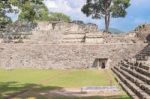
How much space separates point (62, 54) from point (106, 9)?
23592 mm

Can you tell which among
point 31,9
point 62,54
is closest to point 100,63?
point 62,54

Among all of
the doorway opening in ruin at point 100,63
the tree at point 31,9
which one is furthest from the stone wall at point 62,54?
the tree at point 31,9

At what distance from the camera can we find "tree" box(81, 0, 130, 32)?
6419 cm

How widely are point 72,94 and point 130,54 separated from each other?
21.3 metres

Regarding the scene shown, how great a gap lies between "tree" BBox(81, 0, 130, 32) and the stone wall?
21.0 m

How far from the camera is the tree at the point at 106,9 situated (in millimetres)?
64188

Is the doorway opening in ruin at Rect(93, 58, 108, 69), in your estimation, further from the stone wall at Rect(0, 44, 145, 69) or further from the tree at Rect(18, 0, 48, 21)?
the tree at Rect(18, 0, 48, 21)

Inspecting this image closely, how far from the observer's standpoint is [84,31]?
50.6m

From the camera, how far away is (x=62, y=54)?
142 feet

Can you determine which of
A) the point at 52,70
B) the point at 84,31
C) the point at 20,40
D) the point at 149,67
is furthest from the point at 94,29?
the point at 149,67

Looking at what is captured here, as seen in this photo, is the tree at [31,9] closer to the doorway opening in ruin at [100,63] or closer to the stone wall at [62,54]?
the stone wall at [62,54]

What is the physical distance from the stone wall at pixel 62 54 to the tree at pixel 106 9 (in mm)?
21024

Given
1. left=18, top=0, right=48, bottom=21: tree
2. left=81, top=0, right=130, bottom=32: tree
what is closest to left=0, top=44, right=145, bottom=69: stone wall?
left=18, top=0, right=48, bottom=21: tree

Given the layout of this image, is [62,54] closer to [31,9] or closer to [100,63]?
[100,63]
